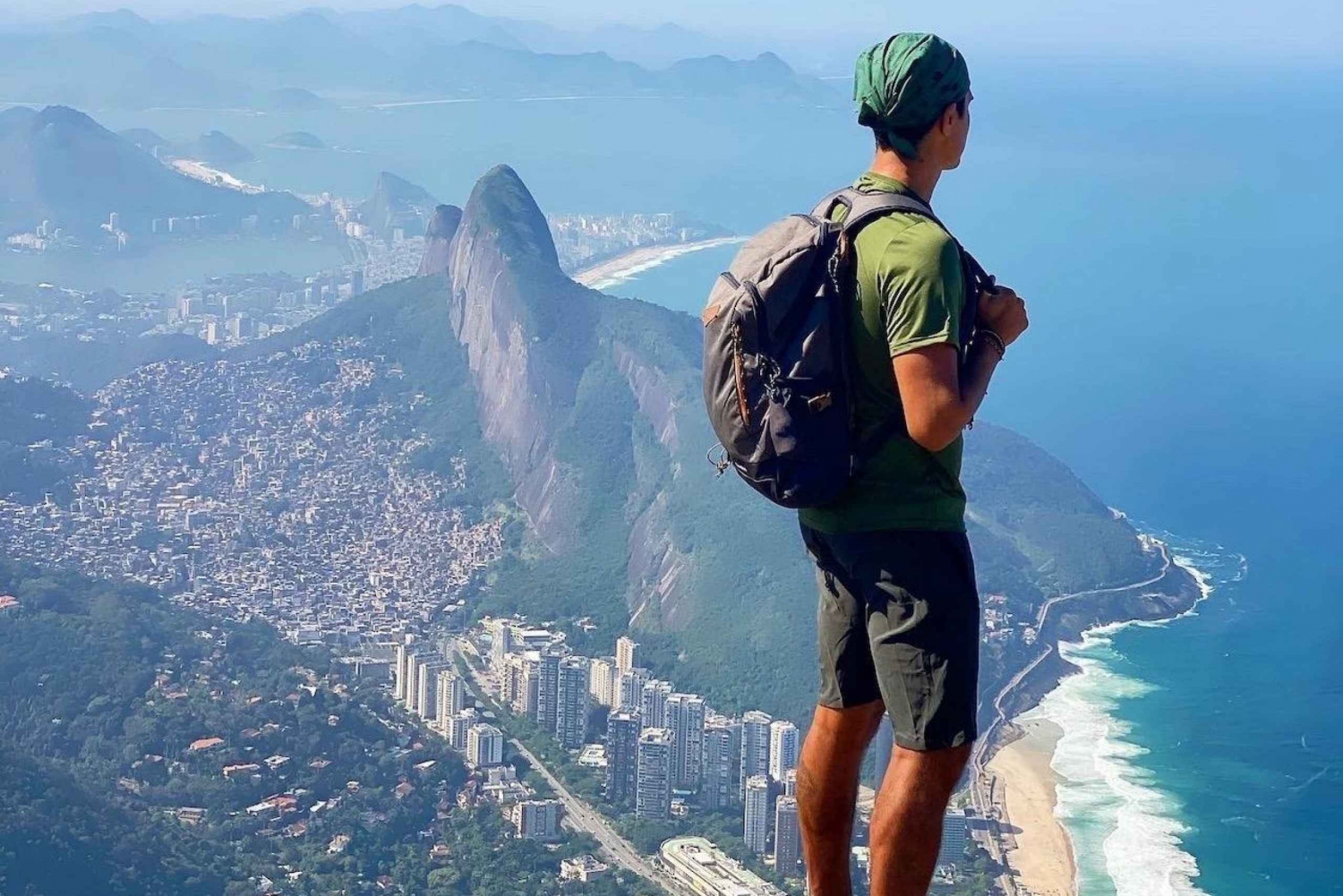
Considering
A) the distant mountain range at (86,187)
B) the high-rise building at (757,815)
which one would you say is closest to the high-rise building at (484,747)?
the high-rise building at (757,815)

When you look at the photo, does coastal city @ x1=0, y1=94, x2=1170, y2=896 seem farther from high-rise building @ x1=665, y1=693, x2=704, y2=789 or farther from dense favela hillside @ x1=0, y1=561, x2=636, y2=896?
dense favela hillside @ x1=0, y1=561, x2=636, y2=896

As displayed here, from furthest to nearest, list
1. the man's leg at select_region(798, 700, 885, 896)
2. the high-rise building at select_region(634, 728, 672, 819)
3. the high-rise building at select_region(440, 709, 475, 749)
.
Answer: the high-rise building at select_region(440, 709, 475, 749) → the high-rise building at select_region(634, 728, 672, 819) → the man's leg at select_region(798, 700, 885, 896)

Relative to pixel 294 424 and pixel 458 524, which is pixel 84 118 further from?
pixel 458 524

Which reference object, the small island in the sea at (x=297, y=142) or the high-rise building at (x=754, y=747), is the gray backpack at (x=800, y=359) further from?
the small island in the sea at (x=297, y=142)

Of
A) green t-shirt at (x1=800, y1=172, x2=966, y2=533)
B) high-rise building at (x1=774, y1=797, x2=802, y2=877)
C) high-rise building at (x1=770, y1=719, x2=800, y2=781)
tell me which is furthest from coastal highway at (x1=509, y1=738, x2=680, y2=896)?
green t-shirt at (x1=800, y1=172, x2=966, y2=533)

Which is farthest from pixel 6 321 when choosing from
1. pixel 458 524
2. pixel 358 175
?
pixel 358 175

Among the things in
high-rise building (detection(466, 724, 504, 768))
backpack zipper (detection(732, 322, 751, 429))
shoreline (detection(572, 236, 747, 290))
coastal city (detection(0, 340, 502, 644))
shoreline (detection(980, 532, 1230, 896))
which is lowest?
coastal city (detection(0, 340, 502, 644))
